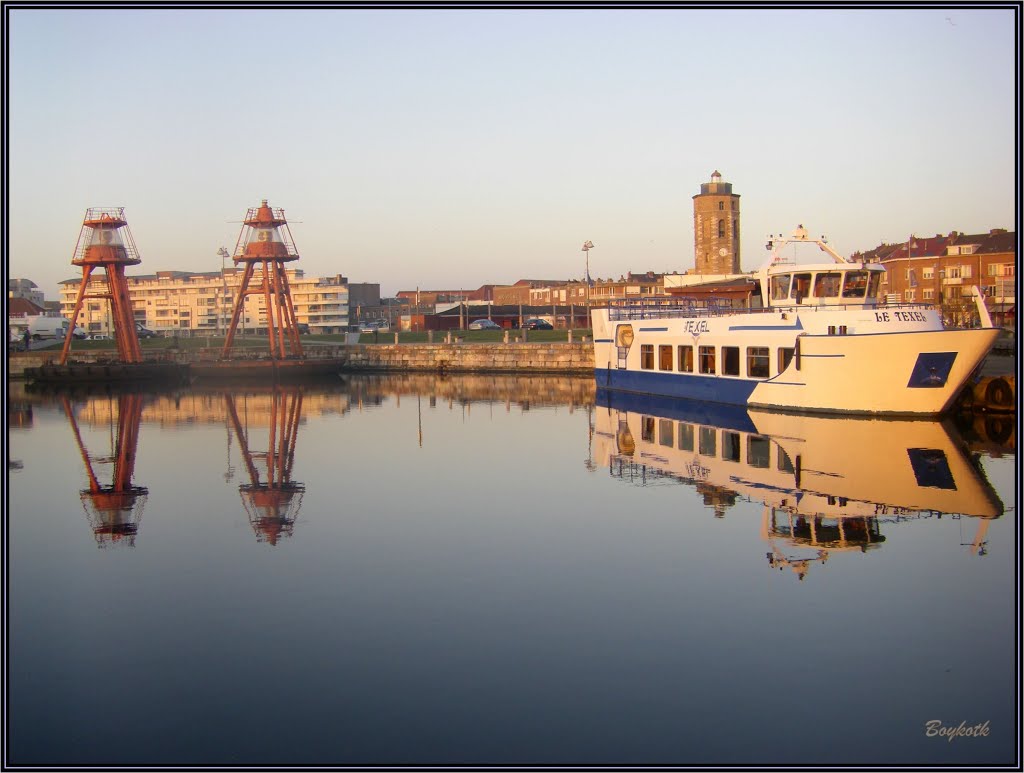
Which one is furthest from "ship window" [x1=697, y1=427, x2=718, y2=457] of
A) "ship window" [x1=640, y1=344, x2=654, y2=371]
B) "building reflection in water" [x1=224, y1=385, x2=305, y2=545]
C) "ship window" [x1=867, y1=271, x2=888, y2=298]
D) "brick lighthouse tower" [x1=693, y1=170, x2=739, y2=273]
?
"brick lighthouse tower" [x1=693, y1=170, x2=739, y2=273]

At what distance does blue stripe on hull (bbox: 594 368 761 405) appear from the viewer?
2978 cm

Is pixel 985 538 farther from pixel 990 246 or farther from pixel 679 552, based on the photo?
pixel 990 246

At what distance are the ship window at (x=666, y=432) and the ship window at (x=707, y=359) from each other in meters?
3.62

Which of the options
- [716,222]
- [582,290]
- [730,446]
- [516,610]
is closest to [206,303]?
[582,290]

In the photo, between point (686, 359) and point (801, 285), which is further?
point (686, 359)

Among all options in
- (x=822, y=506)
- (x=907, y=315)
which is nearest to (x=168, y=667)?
(x=822, y=506)

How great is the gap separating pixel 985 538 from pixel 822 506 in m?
2.57

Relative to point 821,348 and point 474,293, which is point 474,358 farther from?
point 474,293

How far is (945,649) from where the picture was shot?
31.6ft

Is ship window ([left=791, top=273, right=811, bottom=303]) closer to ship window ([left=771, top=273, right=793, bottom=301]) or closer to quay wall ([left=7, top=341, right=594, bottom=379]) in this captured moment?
ship window ([left=771, top=273, right=793, bottom=301])

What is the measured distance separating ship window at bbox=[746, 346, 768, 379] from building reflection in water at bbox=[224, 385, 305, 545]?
548 inches

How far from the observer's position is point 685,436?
25.2 m

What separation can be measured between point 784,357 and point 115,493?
18329mm

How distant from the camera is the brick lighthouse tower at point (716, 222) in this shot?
2650 inches
